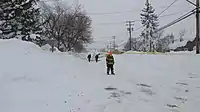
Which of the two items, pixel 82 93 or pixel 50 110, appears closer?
pixel 50 110

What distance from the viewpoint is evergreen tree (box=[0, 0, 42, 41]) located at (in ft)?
94.0

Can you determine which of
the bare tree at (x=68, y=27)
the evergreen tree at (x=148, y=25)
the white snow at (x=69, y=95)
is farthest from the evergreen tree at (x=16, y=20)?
the evergreen tree at (x=148, y=25)

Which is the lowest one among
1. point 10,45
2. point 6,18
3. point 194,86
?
point 194,86

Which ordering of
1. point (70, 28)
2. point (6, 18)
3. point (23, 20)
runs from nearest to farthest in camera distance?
1. point (6, 18)
2. point (23, 20)
3. point (70, 28)

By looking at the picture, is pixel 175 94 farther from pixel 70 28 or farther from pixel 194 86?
pixel 70 28

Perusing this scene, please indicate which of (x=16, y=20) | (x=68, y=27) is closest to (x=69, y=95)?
(x=16, y=20)

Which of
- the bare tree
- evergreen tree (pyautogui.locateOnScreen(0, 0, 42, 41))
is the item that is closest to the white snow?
evergreen tree (pyautogui.locateOnScreen(0, 0, 42, 41))

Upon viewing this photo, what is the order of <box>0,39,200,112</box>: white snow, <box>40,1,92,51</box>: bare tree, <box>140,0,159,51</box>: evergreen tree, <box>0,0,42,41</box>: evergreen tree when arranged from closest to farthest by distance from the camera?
<box>0,39,200,112</box>: white snow
<box>0,0,42,41</box>: evergreen tree
<box>40,1,92,51</box>: bare tree
<box>140,0,159,51</box>: evergreen tree

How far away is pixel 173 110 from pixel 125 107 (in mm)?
1309

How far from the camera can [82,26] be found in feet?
198

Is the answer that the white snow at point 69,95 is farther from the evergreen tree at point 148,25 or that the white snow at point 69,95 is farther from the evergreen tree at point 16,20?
the evergreen tree at point 148,25

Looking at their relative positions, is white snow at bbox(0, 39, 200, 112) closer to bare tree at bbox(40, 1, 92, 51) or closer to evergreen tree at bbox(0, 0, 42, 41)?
evergreen tree at bbox(0, 0, 42, 41)

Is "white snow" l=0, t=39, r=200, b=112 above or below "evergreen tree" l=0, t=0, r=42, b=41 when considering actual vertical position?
below

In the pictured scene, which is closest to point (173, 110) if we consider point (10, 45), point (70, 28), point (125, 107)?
point (125, 107)
